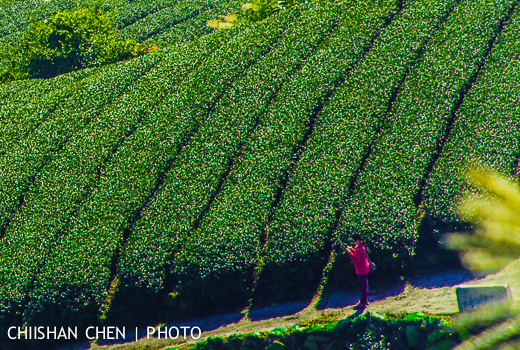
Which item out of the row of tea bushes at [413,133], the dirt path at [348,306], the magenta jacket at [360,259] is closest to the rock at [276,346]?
the dirt path at [348,306]

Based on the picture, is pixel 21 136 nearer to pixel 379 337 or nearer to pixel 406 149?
pixel 406 149

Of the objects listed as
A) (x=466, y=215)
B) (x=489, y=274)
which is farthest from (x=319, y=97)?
(x=489, y=274)

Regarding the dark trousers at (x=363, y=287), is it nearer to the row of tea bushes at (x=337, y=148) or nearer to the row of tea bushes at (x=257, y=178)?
the row of tea bushes at (x=337, y=148)

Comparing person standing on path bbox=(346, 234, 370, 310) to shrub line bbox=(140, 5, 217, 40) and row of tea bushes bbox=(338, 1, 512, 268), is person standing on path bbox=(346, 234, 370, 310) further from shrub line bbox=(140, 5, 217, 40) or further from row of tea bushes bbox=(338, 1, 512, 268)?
shrub line bbox=(140, 5, 217, 40)

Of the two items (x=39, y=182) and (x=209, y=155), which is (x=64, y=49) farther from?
(x=209, y=155)

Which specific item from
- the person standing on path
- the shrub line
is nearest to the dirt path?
the person standing on path

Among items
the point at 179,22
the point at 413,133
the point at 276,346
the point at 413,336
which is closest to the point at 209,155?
the point at 413,133
